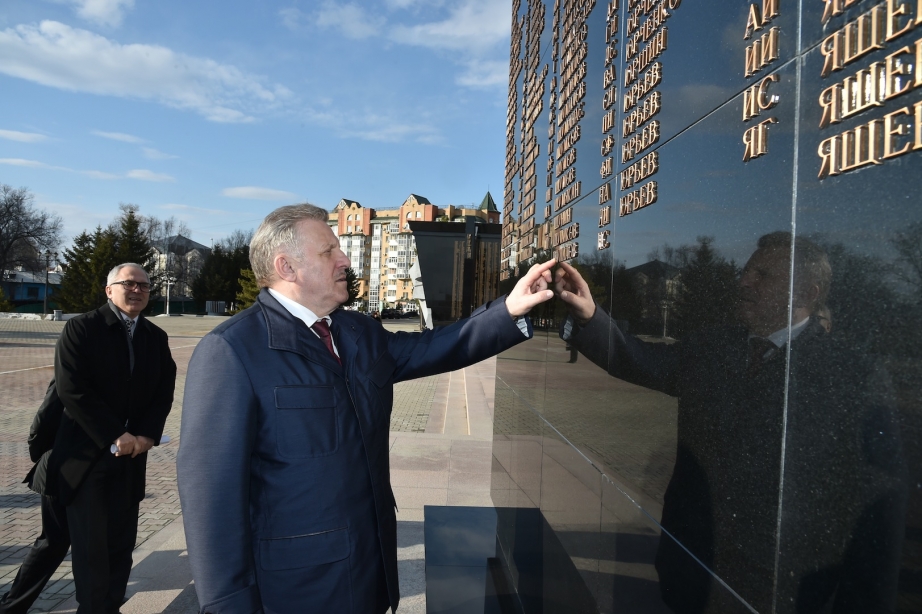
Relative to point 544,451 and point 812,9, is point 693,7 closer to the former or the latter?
point 812,9

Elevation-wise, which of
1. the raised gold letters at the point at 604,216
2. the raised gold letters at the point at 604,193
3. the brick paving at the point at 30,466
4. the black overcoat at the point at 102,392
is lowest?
the brick paving at the point at 30,466

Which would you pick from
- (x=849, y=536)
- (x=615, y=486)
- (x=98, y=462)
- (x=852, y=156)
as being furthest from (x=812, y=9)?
(x=98, y=462)

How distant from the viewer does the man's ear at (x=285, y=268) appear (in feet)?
7.11

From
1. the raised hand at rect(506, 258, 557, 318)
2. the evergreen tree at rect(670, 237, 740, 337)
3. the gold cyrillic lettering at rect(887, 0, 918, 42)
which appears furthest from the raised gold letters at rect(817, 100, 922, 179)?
the raised hand at rect(506, 258, 557, 318)

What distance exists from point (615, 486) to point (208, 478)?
4.36ft

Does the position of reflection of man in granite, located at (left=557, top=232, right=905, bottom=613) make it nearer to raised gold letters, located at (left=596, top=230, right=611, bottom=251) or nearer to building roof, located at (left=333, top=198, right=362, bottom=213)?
raised gold letters, located at (left=596, top=230, right=611, bottom=251)

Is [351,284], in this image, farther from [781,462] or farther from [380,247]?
[380,247]

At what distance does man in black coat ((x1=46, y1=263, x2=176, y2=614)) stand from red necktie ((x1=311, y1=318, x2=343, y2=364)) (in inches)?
71.1

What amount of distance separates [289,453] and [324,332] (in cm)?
44

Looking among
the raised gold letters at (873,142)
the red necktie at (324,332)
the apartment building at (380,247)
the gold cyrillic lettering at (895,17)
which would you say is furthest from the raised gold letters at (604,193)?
the apartment building at (380,247)

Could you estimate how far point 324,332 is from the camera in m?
2.23

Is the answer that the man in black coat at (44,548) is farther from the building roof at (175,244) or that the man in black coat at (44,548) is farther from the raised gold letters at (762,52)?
the building roof at (175,244)

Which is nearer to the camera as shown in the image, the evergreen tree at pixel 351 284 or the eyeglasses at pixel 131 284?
the evergreen tree at pixel 351 284

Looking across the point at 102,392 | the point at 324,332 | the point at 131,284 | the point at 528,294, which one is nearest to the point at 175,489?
the point at 102,392
